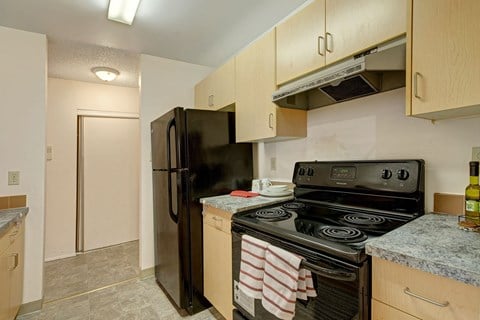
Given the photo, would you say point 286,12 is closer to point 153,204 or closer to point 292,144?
point 292,144

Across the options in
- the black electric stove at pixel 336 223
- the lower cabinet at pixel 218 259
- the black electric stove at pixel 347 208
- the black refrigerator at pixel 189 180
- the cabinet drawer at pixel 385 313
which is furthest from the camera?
the black refrigerator at pixel 189 180

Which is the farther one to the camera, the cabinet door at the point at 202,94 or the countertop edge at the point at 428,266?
the cabinet door at the point at 202,94

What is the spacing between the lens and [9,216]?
1.70 metres

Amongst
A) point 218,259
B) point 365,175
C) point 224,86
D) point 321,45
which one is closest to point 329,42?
point 321,45

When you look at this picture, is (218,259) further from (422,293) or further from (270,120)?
(422,293)

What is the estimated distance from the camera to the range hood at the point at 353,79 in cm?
109

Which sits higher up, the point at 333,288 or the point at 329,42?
the point at 329,42

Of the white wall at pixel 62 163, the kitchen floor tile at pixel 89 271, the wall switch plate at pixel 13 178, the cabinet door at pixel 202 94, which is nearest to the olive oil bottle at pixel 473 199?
the cabinet door at pixel 202 94

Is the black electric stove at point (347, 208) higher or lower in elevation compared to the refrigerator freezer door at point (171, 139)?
lower

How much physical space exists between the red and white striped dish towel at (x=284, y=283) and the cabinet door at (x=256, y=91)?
0.91 metres

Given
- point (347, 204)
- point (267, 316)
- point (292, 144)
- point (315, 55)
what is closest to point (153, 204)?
point (292, 144)

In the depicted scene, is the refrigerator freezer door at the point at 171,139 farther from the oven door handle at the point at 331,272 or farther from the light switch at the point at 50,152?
the light switch at the point at 50,152

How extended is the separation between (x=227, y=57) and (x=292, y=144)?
4.60 ft

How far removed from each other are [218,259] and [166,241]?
67 centimetres
